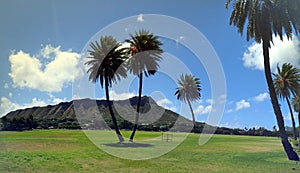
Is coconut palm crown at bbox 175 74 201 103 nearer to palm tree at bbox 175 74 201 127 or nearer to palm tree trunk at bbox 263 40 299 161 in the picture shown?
palm tree at bbox 175 74 201 127

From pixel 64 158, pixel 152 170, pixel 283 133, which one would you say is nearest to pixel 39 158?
pixel 64 158

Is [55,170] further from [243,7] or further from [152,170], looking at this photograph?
[243,7]

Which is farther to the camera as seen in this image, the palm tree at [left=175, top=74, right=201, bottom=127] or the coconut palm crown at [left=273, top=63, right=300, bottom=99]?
the palm tree at [left=175, top=74, right=201, bottom=127]

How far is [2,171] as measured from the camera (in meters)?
12.1

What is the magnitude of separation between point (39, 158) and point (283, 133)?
15616mm

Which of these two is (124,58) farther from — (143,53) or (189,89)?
(189,89)

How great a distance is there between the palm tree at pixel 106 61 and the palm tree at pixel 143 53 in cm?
110

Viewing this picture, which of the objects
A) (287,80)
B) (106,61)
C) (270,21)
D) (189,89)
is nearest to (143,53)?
(106,61)

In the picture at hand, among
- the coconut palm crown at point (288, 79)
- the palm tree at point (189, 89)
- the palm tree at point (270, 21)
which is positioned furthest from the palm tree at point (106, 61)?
the palm tree at point (189, 89)

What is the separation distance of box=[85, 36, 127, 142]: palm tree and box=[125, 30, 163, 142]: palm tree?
43.5 inches

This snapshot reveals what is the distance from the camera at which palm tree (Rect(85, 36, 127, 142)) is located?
30.1 meters

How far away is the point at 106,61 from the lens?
99.1ft

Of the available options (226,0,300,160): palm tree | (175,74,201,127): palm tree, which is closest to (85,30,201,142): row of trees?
(226,0,300,160): palm tree

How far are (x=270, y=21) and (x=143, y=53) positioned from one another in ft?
46.2
